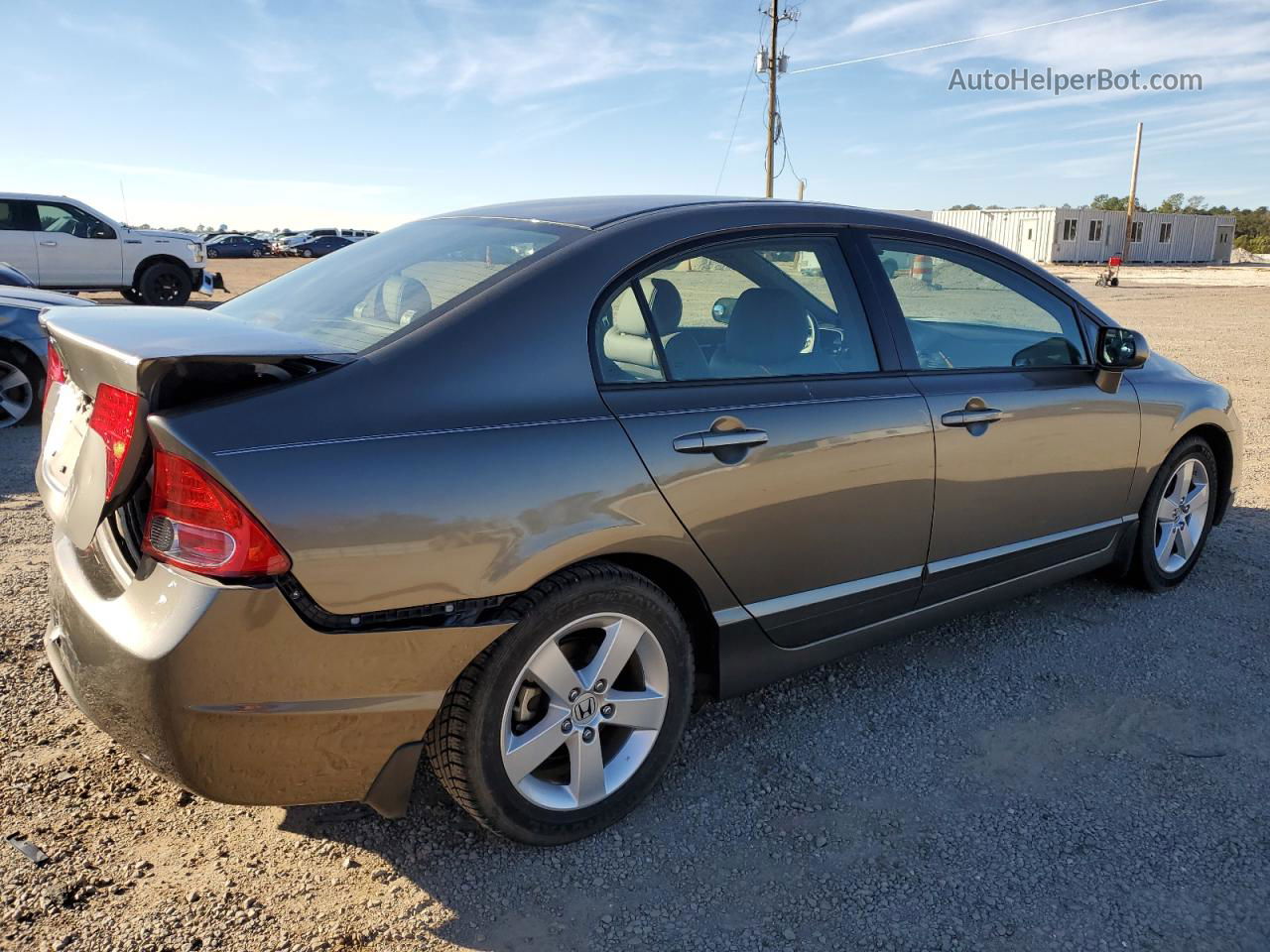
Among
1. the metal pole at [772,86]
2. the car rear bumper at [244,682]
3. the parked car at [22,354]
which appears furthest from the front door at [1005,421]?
the metal pole at [772,86]

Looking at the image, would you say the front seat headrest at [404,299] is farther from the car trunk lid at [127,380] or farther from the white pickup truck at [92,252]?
the white pickup truck at [92,252]

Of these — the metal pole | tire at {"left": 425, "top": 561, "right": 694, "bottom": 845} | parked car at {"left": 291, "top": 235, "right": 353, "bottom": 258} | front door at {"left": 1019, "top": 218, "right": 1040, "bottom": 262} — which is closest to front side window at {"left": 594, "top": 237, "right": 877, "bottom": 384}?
tire at {"left": 425, "top": 561, "right": 694, "bottom": 845}

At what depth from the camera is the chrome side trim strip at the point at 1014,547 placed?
3203 mm

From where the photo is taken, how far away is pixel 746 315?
300 cm

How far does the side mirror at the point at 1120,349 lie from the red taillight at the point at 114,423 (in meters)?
3.35

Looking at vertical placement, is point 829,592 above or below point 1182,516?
above

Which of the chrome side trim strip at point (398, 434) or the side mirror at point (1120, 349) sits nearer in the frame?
the chrome side trim strip at point (398, 434)

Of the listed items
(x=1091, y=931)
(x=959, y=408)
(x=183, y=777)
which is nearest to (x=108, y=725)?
(x=183, y=777)

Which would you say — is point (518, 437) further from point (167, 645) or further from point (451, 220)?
point (451, 220)

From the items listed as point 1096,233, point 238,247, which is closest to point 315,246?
point 238,247

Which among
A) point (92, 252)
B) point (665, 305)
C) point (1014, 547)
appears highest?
point (92, 252)

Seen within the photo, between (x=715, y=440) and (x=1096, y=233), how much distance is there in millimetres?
55269

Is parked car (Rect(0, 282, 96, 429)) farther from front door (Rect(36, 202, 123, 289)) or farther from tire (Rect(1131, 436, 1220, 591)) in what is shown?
front door (Rect(36, 202, 123, 289))

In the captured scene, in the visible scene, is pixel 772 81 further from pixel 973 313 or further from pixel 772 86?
pixel 973 313
